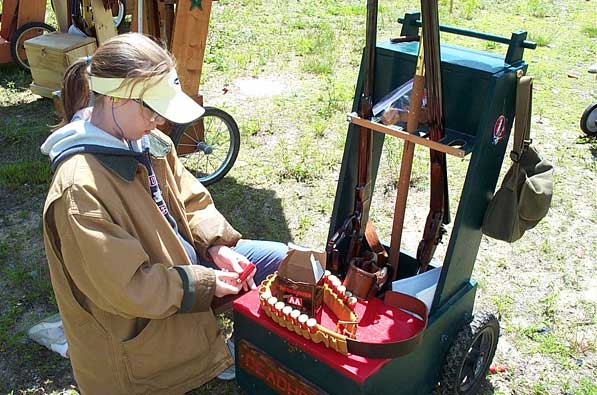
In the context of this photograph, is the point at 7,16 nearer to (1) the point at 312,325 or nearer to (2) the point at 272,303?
(2) the point at 272,303

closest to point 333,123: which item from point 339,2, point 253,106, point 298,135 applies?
point 298,135

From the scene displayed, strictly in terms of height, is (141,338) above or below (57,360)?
above

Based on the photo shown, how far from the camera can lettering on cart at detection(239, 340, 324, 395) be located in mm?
2150

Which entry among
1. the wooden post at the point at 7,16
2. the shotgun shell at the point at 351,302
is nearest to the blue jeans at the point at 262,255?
the shotgun shell at the point at 351,302

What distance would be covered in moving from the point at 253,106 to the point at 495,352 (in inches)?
130

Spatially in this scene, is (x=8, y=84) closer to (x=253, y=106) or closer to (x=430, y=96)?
(x=253, y=106)

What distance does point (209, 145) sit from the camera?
4.28m

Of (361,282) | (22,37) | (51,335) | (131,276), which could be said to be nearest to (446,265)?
(361,282)

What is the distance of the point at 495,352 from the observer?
2848 millimetres

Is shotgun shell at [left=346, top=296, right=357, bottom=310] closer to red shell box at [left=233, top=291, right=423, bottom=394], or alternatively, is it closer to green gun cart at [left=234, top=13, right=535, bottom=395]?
red shell box at [left=233, top=291, right=423, bottom=394]

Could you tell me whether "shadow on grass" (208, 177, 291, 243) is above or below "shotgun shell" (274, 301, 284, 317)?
below

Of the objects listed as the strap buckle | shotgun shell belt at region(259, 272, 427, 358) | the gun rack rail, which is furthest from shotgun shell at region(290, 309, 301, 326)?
the strap buckle

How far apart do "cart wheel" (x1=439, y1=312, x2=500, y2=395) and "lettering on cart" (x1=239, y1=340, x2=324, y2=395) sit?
25.3 inches

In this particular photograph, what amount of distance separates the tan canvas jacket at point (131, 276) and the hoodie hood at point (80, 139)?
0.14 feet
